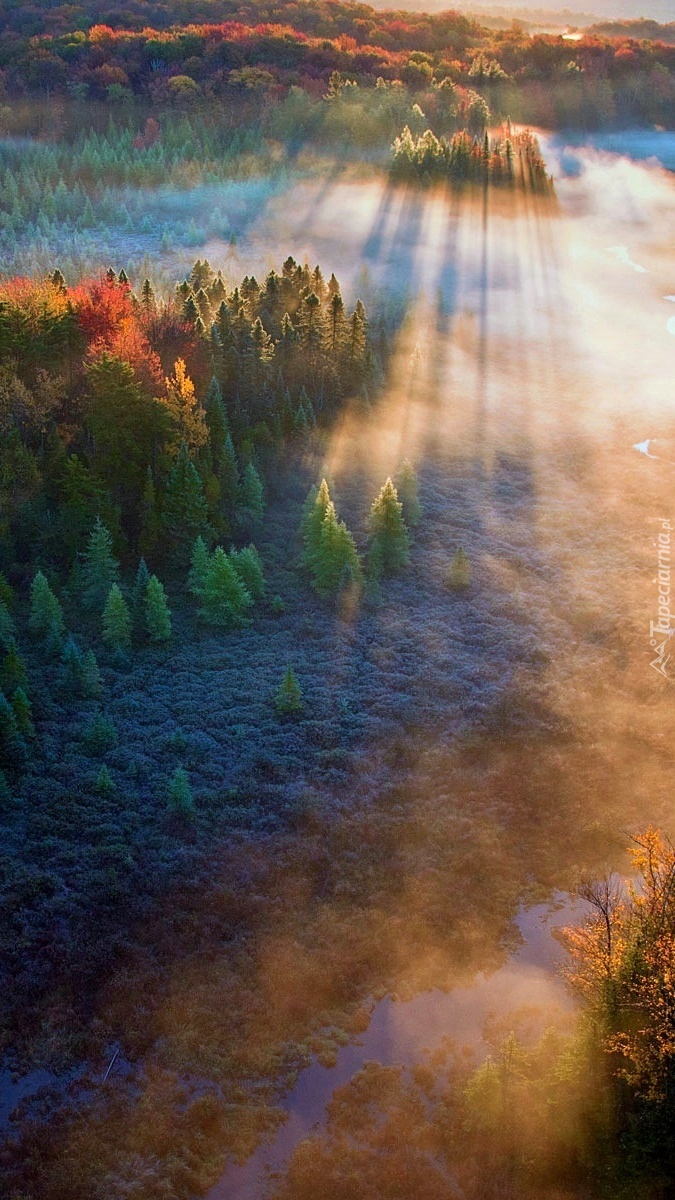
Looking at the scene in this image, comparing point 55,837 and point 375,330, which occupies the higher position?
point 375,330

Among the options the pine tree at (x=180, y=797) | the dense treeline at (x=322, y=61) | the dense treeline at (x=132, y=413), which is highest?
the dense treeline at (x=322, y=61)

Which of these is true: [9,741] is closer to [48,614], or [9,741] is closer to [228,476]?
[48,614]

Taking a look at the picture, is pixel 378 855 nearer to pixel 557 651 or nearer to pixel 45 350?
pixel 557 651

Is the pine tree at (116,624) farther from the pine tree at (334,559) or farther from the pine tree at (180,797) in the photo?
the pine tree at (334,559)

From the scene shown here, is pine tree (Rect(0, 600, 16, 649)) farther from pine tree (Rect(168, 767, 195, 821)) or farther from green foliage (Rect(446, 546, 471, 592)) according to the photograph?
green foliage (Rect(446, 546, 471, 592))

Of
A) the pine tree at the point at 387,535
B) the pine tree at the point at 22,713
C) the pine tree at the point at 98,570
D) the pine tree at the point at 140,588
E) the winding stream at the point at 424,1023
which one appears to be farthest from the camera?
the pine tree at the point at 387,535

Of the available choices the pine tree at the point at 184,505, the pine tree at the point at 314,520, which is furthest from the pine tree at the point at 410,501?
the pine tree at the point at 184,505

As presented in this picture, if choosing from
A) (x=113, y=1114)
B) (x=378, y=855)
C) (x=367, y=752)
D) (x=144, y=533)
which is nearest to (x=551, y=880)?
(x=378, y=855)
